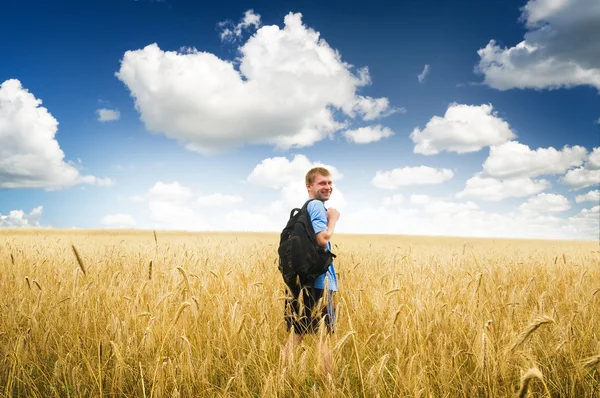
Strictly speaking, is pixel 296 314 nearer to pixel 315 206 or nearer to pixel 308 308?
pixel 308 308

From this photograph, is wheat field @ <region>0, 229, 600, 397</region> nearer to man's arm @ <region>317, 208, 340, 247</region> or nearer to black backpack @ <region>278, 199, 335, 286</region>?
black backpack @ <region>278, 199, 335, 286</region>

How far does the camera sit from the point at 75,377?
8.59 ft

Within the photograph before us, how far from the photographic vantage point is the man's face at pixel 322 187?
12.0 feet

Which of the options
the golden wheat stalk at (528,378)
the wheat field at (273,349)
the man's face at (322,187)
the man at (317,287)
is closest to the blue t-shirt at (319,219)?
the man at (317,287)

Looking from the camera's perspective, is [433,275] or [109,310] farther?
A: [433,275]

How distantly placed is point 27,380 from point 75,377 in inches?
19.0

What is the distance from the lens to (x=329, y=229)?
3414 millimetres

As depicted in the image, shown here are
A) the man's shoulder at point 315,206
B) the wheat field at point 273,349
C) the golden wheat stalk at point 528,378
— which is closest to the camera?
the golden wheat stalk at point 528,378

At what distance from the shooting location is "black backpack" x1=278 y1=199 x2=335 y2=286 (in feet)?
10.4

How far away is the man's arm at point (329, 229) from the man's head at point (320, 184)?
18 cm

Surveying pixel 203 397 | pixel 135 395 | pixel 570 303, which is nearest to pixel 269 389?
pixel 203 397

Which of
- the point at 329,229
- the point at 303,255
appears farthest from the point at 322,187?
the point at 303,255

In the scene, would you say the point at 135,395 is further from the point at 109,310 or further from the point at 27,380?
the point at 109,310

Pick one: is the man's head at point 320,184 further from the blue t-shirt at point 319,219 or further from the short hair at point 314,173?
the blue t-shirt at point 319,219
